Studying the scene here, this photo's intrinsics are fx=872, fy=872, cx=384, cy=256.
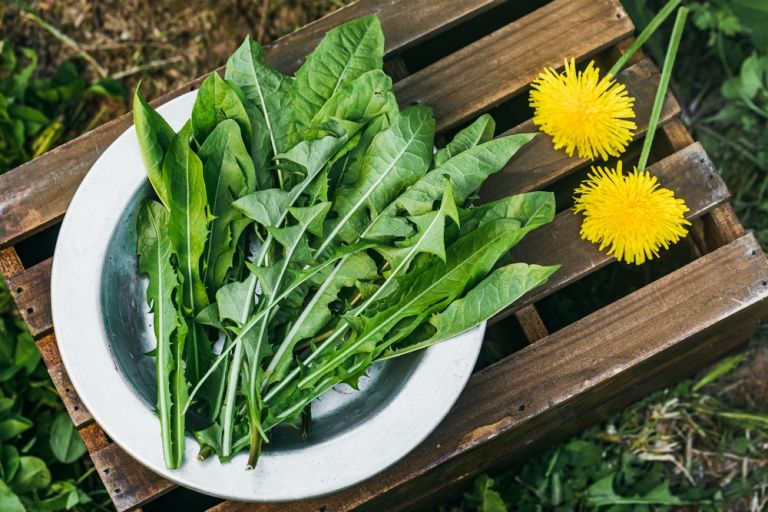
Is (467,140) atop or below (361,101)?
below

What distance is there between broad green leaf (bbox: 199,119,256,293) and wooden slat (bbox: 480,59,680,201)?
0.40 meters

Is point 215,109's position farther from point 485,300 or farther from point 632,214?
point 632,214

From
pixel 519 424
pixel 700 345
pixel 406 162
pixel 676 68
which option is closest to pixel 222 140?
pixel 406 162

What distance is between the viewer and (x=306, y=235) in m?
1.15

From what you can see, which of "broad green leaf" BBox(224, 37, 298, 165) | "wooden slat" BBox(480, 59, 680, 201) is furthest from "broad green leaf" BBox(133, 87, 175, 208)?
"wooden slat" BBox(480, 59, 680, 201)

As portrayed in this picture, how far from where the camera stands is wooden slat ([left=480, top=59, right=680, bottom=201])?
1382mm

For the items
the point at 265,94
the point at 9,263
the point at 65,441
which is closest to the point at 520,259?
the point at 265,94

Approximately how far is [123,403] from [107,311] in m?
0.13

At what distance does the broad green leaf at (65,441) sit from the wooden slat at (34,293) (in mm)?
362

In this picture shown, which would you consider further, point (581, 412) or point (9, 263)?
point (581, 412)

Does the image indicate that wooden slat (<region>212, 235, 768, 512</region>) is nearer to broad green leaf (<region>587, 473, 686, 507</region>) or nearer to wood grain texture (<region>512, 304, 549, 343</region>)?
wood grain texture (<region>512, 304, 549, 343</region>)

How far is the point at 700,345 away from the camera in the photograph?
1480mm

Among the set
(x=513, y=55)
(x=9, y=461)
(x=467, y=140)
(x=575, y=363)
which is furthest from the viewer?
(x=9, y=461)

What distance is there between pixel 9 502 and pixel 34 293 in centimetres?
42
